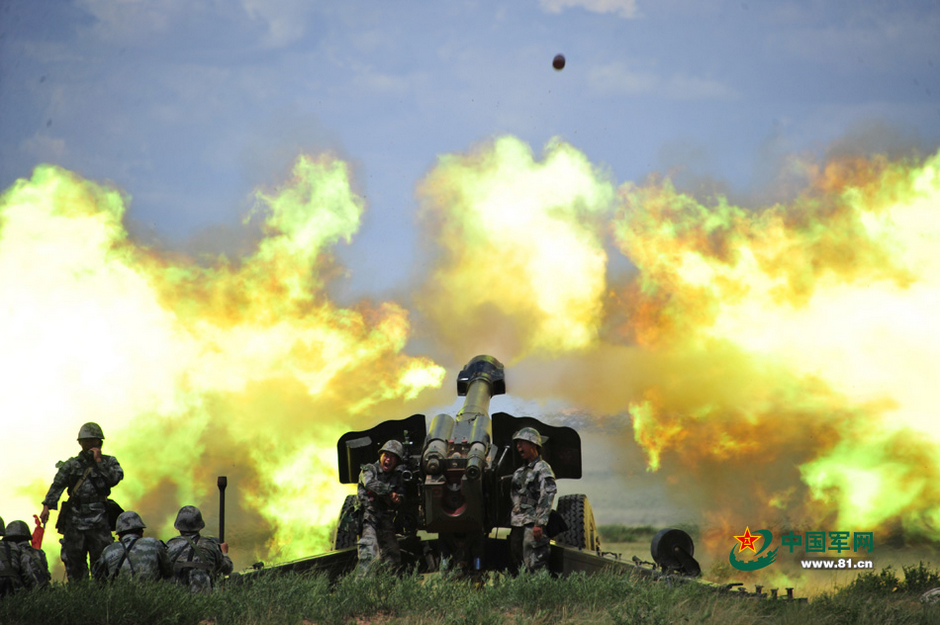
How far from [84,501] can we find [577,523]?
20.1 feet

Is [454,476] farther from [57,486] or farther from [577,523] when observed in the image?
[57,486]

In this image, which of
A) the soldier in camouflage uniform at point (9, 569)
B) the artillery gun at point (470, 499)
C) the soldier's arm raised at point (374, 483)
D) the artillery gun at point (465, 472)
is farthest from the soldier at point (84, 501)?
the artillery gun at point (465, 472)

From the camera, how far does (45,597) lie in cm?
737

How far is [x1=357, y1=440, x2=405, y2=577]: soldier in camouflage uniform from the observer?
1105 cm

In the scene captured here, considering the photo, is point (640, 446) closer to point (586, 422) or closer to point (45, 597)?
point (586, 422)

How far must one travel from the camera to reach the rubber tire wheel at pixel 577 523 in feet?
40.2

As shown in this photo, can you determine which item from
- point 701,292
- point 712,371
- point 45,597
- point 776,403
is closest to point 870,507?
point 776,403

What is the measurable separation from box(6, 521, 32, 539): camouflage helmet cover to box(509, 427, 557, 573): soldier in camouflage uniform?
5.22 meters

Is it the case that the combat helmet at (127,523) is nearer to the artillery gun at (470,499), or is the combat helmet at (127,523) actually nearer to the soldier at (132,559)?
the soldier at (132,559)

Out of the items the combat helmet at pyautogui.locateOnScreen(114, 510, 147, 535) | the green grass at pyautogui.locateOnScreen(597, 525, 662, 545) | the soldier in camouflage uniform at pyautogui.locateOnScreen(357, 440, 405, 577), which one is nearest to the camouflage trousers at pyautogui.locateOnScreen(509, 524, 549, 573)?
the soldier in camouflage uniform at pyautogui.locateOnScreen(357, 440, 405, 577)

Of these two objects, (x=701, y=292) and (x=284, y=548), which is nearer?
(x=284, y=548)

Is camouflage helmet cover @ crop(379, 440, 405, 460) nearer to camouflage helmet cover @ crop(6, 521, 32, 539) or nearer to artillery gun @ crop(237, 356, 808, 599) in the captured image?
artillery gun @ crop(237, 356, 808, 599)

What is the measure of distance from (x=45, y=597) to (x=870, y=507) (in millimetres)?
14369

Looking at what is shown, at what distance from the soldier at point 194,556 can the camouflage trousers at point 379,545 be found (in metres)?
2.39
